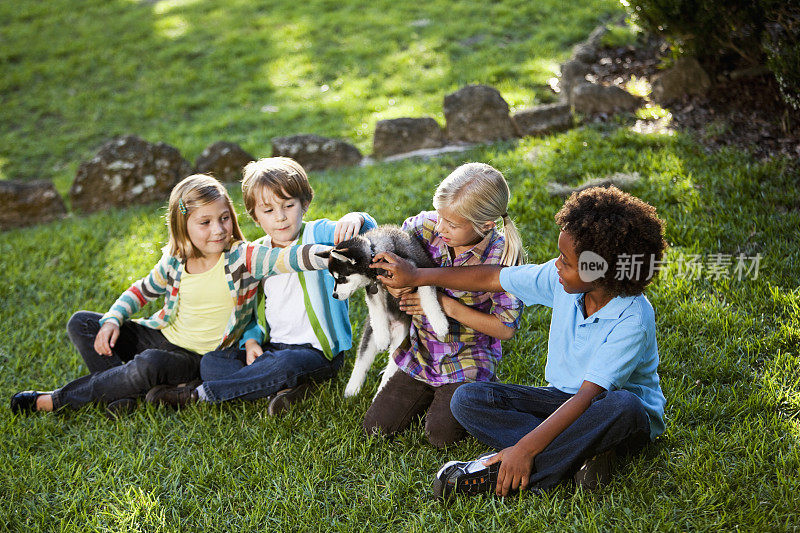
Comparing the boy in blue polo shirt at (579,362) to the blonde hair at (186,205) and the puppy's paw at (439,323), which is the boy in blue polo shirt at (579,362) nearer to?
the puppy's paw at (439,323)

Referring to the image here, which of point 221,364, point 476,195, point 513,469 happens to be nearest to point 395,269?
point 476,195

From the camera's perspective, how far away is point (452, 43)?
39.4ft

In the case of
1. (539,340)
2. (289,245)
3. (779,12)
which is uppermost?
(779,12)

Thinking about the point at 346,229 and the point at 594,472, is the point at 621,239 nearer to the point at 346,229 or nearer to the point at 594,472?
the point at 594,472

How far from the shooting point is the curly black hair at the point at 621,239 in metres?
2.87

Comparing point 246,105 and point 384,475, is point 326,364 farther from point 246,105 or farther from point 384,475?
point 246,105

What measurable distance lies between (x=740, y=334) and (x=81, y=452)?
13.9ft

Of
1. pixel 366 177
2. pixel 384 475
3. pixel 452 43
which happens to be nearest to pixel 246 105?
pixel 452 43

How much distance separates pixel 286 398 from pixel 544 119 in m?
5.44

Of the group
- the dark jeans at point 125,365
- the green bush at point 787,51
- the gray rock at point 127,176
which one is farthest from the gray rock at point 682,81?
the dark jeans at point 125,365

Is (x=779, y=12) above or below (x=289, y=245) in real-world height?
above

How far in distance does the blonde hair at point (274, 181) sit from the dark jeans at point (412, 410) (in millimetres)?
1318

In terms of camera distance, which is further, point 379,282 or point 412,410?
point 412,410

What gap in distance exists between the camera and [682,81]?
→ 776 cm
